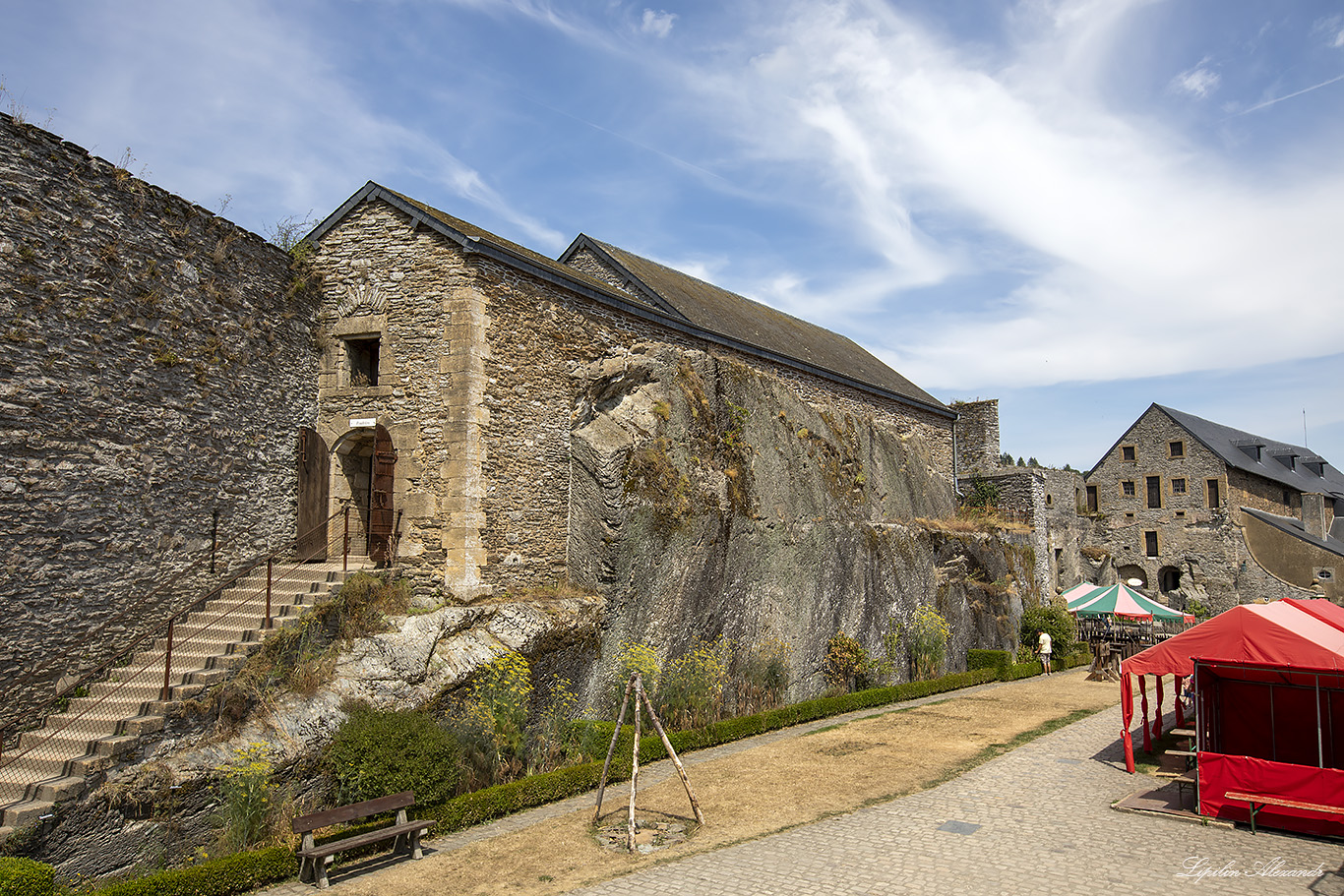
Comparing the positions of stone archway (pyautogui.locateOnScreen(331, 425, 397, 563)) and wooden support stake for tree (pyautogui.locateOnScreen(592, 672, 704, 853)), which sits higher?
stone archway (pyautogui.locateOnScreen(331, 425, 397, 563))

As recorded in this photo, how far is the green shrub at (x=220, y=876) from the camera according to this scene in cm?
623

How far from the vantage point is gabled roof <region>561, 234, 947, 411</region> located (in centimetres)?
1864

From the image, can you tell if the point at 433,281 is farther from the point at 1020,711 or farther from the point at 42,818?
the point at 1020,711

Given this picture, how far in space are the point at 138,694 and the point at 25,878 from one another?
2459mm

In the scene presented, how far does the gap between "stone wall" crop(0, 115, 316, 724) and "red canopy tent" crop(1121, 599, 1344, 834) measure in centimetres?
1105

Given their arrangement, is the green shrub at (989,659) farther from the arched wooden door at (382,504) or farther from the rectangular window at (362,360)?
the rectangular window at (362,360)

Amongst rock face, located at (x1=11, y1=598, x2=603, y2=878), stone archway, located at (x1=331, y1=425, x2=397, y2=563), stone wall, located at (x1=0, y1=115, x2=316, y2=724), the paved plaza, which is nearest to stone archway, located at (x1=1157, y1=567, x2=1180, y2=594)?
the paved plaza

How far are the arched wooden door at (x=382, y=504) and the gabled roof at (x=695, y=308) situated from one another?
3096 millimetres

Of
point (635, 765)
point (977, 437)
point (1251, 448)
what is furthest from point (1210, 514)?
point (635, 765)

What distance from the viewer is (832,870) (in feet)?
22.2

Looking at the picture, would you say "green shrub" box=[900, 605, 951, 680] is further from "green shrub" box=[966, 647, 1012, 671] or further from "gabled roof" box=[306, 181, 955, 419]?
"gabled roof" box=[306, 181, 955, 419]

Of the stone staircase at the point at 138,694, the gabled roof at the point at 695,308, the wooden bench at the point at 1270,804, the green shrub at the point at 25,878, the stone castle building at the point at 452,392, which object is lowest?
the wooden bench at the point at 1270,804

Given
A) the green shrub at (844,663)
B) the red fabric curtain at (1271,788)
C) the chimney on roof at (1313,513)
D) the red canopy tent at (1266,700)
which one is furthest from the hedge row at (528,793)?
the chimney on roof at (1313,513)

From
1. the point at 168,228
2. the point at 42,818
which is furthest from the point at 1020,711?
the point at 168,228
